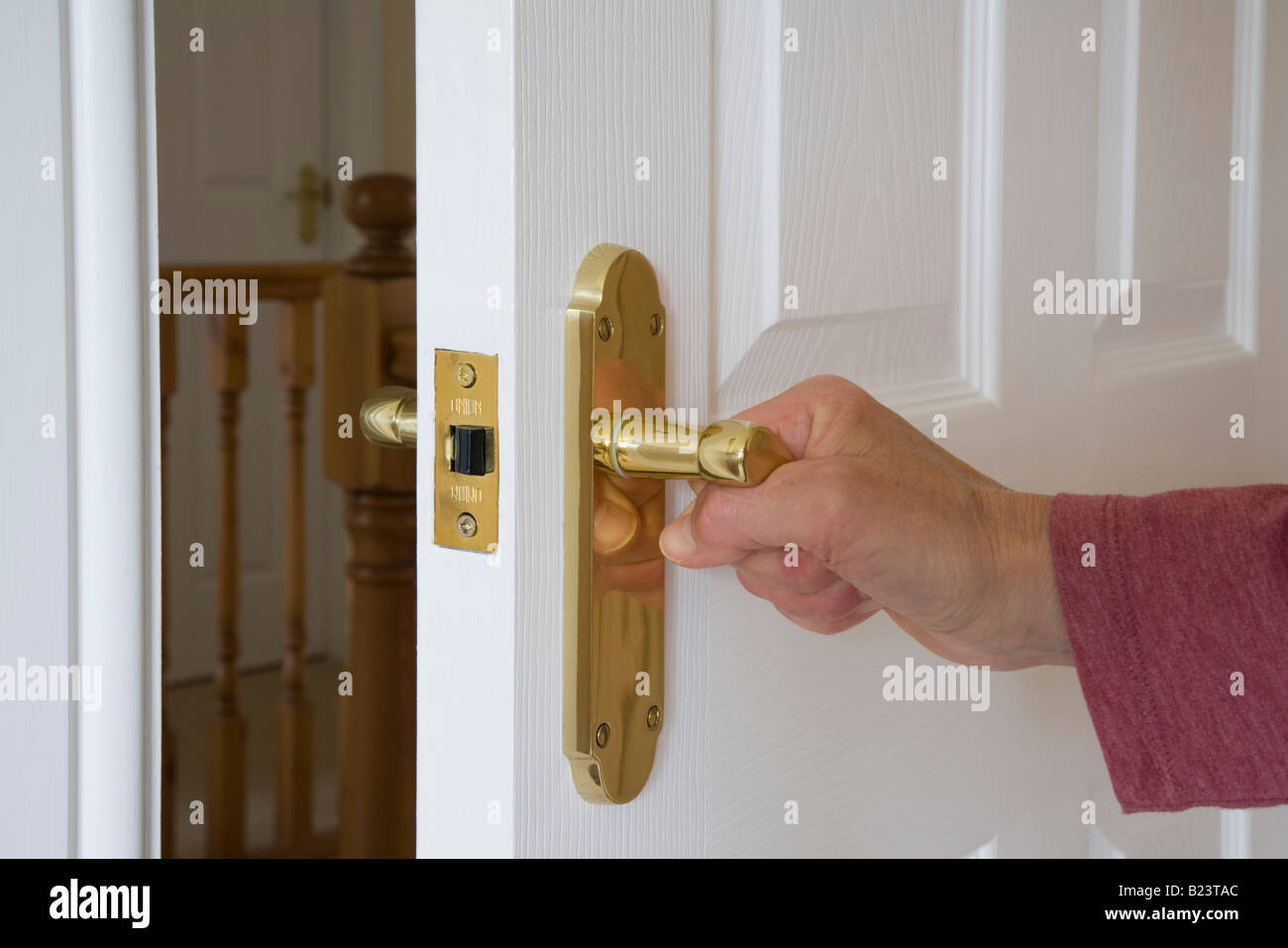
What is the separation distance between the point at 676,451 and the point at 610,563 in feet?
0.17

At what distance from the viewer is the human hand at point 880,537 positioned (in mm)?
502

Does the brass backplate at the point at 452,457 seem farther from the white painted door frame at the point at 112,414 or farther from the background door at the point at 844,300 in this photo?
the white painted door frame at the point at 112,414

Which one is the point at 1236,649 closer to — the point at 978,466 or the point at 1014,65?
the point at 978,466

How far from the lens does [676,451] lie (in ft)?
1.52

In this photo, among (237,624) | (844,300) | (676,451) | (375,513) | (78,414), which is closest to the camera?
(676,451)

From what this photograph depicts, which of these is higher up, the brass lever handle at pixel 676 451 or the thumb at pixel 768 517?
the brass lever handle at pixel 676 451

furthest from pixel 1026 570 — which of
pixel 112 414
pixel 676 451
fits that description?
pixel 112 414

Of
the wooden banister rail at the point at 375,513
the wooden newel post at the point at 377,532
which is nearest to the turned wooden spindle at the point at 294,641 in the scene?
the wooden banister rail at the point at 375,513

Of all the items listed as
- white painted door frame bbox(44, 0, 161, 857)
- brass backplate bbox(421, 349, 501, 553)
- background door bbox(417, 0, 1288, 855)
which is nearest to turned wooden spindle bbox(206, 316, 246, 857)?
white painted door frame bbox(44, 0, 161, 857)

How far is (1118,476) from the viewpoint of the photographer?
78 cm

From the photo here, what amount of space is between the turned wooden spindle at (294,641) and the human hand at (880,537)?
5.46ft

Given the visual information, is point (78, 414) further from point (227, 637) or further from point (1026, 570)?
point (227, 637)

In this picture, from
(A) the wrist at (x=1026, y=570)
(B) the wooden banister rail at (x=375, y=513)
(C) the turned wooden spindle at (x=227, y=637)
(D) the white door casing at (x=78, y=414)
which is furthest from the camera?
(C) the turned wooden spindle at (x=227, y=637)
